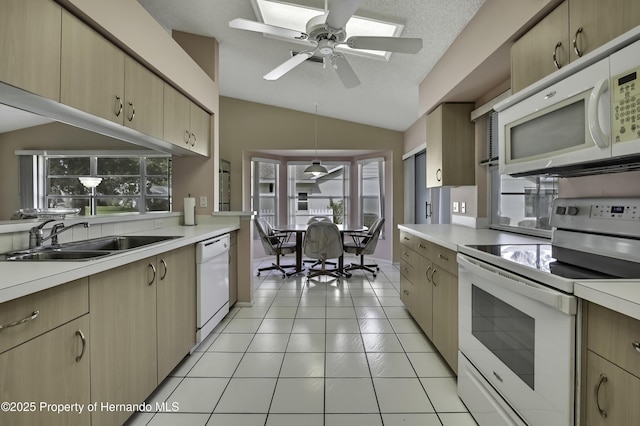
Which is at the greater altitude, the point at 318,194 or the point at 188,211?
the point at 318,194

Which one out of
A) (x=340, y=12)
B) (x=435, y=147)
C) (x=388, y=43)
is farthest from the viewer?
(x=435, y=147)

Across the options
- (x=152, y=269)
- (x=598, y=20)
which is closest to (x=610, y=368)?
(x=598, y=20)

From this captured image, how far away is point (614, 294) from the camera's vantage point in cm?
84

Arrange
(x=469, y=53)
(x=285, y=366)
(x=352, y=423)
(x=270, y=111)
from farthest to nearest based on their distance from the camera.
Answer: (x=270, y=111), (x=469, y=53), (x=285, y=366), (x=352, y=423)

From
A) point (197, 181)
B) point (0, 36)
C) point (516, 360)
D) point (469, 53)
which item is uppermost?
point (469, 53)

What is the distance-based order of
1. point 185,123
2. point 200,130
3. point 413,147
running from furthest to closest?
point 413,147 < point 200,130 < point 185,123

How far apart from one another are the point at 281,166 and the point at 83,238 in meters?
4.94

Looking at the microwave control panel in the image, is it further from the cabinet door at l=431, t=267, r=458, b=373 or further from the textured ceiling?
the textured ceiling

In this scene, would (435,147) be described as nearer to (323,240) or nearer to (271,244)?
(323,240)

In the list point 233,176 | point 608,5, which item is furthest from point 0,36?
point 233,176

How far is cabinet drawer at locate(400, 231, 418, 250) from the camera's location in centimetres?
275

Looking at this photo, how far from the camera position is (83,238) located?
1879 millimetres

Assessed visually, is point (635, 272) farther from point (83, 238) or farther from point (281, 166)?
point (281, 166)

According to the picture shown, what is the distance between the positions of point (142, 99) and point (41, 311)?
1.64 meters
